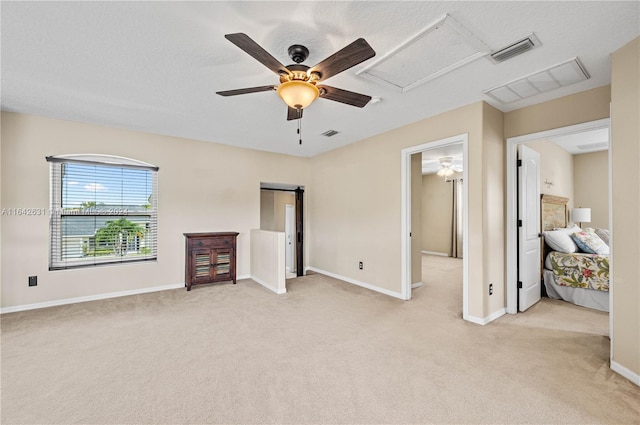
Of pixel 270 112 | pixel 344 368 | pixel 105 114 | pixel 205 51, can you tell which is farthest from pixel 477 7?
pixel 105 114

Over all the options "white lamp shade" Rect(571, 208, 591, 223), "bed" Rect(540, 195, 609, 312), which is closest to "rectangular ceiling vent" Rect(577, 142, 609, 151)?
"white lamp shade" Rect(571, 208, 591, 223)

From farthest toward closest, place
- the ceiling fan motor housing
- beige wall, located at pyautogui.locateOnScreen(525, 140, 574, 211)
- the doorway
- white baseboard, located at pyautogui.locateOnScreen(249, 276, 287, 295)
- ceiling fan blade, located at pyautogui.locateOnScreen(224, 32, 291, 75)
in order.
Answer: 1. the doorway
2. beige wall, located at pyautogui.locateOnScreen(525, 140, 574, 211)
3. white baseboard, located at pyautogui.locateOnScreen(249, 276, 287, 295)
4. the ceiling fan motor housing
5. ceiling fan blade, located at pyautogui.locateOnScreen(224, 32, 291, 75)

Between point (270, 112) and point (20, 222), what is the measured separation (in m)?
3.46

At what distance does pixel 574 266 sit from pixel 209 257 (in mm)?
5331

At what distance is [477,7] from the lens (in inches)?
66.6

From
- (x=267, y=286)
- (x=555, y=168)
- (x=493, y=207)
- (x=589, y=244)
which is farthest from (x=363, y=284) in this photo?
(x=555, y=168)

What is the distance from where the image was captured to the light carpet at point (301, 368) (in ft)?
5.48

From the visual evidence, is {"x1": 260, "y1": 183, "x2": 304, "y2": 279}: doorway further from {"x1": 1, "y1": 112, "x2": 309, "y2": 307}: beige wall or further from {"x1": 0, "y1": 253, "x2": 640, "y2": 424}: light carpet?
{"x1": 0, "y1": 253, "x2": 640, "y2": 424}: light carpet

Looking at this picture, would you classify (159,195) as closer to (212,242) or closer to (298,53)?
(212,242)

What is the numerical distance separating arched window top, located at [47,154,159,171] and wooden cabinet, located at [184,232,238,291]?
1.25 meters

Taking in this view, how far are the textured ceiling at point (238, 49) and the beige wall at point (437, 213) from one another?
515 cm

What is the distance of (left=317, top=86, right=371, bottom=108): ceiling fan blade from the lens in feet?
6.99

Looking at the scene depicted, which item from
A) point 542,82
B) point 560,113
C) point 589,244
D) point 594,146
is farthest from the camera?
point 594,146

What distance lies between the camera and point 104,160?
3963mm
